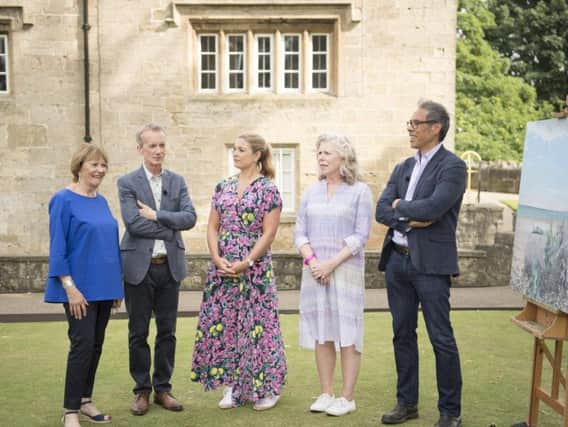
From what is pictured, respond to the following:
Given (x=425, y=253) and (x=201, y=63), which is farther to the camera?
(x=201, y=63)

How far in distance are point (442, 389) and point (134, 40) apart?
10.6 m

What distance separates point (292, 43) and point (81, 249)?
391 inches

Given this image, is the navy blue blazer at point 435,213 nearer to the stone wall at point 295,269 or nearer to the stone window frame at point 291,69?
the stone wall at point 295,269

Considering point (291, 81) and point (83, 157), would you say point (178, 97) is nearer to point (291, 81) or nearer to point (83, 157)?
point (291, 81)

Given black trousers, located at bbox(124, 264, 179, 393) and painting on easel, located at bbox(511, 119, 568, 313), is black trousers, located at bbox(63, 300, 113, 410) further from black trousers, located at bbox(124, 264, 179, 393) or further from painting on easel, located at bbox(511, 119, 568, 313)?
painting on easel, located at bbox(511, 119, 568, 313)

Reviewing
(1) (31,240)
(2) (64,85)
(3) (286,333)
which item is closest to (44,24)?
(2) (64,85)

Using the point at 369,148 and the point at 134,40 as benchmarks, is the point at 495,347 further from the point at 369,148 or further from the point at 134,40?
the point at 134,40

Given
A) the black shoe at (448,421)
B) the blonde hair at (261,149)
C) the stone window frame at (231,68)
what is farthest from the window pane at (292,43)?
the black shoe at (448,421)

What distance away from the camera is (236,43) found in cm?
1402

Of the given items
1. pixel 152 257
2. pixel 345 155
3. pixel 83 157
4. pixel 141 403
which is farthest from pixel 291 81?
pixel 141 403

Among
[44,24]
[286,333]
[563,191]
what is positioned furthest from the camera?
[44,24]

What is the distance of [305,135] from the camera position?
1398cm

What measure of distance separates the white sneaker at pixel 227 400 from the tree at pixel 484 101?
24305 mm

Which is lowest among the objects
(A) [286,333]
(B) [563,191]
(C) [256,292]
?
(A) [286,333]
